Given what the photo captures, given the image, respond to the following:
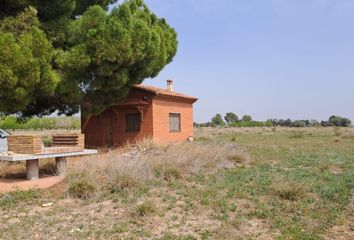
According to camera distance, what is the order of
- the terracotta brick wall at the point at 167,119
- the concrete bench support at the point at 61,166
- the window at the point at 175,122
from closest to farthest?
the concrete bench support at the point at 61,166 → the terracotta brick wall at the point at 167,119 → the window at the point at 175,122

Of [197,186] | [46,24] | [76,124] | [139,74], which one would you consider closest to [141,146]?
[139,74]

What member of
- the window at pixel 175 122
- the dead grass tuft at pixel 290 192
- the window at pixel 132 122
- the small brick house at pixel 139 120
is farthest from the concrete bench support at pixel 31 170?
the window at pixel 175 122

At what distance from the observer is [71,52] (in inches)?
535

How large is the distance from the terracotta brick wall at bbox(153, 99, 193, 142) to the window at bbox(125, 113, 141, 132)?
3.42 feet

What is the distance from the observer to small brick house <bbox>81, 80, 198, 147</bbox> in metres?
19.8

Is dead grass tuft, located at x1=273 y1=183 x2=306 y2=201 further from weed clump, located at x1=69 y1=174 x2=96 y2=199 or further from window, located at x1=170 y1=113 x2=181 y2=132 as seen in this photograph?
window, located at x1=170 y1=113 x2=181 y2=132

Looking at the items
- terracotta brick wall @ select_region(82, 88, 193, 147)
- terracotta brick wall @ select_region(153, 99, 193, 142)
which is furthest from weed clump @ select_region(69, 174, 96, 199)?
terracotta brick wall @ select_region(153, 99, 193, 142)

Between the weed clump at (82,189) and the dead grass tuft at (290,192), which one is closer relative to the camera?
the dead grass tuft at (290,192)

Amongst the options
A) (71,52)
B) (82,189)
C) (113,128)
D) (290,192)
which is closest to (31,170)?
(82,189)

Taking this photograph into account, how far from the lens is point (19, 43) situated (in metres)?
11.7

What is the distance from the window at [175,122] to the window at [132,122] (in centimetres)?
238

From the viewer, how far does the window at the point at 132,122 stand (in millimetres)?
20211

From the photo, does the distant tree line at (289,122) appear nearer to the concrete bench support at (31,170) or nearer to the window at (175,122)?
the window at (175,122)

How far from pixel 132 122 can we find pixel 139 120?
49cm
